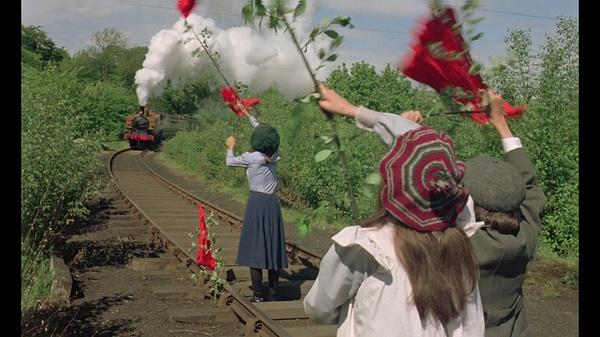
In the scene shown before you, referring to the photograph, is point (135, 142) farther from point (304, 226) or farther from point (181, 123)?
point (304, 226)

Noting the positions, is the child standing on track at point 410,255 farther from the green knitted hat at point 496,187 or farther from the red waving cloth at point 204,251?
the red waving cloth at point 204,251

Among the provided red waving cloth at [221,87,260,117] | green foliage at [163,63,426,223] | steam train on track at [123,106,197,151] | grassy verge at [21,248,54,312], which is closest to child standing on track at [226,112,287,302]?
red waving cloth at [221,87,260,117]

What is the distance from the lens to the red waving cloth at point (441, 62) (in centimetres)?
221

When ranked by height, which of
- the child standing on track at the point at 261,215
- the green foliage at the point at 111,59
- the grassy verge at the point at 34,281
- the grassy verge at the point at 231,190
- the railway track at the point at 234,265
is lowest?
the grassy verge at the point at 231,190

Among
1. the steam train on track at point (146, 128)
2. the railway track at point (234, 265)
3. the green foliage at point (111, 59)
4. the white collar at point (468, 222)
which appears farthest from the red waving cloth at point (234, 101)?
the green foliage at point (111, 59)

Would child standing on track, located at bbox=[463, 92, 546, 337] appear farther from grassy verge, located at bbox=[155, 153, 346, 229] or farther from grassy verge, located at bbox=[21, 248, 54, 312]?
grassy verge, located at bbox=[21, 248, 54, 312]

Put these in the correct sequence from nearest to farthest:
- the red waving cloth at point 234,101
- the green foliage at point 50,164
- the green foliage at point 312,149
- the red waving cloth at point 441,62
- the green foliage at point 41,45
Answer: the red waving cloth at point 441,62 → the red waving cloth at point 234,101 → the green foliage at point 50,164 → the green foliage at point 312,149 → the green foliage at point 41,45

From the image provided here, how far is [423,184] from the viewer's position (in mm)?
1890

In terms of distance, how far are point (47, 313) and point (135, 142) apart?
29.9 m

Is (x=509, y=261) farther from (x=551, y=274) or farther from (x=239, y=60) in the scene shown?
(x=239, y=60)

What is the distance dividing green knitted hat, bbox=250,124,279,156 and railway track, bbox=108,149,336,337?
60.2 inches

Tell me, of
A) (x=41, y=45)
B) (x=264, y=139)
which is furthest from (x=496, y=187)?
(x=41, y=45)

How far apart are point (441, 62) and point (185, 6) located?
1.89 metres

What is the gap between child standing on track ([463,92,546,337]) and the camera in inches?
97.0
